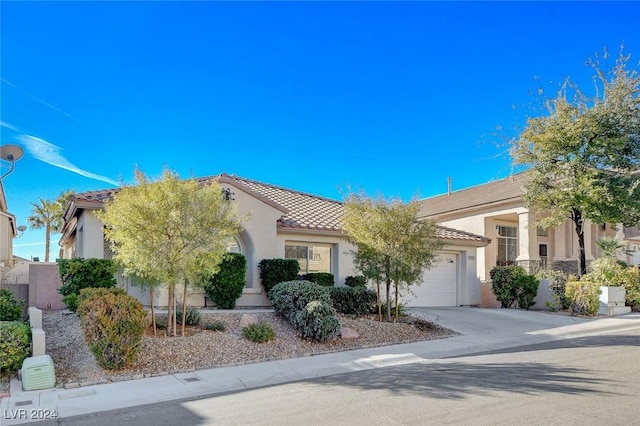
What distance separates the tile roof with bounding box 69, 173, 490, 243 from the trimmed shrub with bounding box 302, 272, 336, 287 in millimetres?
1576

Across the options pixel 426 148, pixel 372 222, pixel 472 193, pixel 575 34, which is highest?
pixel 575 34

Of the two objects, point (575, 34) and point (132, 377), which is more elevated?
point (575, 34)

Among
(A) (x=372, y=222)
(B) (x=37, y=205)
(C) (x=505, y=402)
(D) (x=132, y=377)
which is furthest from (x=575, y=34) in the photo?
(B) (x=37, y=205)

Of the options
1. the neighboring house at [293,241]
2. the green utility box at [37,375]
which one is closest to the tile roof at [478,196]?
the neighboring house at [293,241]

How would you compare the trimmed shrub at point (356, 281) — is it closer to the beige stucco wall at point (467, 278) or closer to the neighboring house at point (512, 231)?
the beige stucco wall at point (467, 278)

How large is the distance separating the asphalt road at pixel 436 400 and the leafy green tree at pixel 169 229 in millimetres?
3503

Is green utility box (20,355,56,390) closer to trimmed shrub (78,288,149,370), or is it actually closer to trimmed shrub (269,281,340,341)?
trimmed shrub (78,288,149,370)

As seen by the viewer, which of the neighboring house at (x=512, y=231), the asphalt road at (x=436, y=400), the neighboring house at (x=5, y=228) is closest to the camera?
the asphalt road at (x=436, y=400)

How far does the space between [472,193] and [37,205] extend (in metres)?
32.7

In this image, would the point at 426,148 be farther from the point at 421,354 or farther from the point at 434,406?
the point at 434,406

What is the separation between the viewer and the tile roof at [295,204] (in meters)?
15.1

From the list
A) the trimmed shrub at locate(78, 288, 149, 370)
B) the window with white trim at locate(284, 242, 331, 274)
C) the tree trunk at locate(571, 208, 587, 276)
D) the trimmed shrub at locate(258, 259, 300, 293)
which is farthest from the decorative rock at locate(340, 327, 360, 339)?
the tree trunk at locate(571, 208, 587, 276)

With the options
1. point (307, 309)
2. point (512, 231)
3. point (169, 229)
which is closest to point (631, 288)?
point (512, 231)

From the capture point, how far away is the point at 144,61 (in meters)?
13.2
